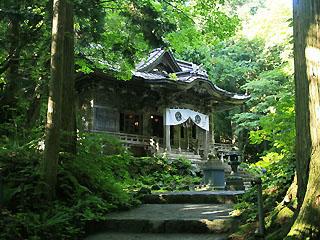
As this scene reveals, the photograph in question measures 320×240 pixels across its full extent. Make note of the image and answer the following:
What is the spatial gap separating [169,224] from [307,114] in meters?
2.86

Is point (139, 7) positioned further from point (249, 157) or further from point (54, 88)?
point (249, 157)

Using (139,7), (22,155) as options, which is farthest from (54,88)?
(139,7)

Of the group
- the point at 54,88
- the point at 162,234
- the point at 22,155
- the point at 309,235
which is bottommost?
the point at 162,234

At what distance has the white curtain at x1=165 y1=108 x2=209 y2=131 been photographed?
22.0 metres

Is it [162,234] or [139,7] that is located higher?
[139,7]

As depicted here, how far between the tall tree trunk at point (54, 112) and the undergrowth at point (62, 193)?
0.20m

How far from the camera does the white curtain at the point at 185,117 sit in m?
22.0

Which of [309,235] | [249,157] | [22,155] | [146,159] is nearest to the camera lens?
[309,235]

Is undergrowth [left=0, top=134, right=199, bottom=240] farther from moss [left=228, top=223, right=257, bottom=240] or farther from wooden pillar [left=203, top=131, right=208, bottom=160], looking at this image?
wooden pillar [left=203, top=131, right=208, bottom=160]

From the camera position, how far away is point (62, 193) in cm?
629

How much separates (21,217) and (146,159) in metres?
12.6

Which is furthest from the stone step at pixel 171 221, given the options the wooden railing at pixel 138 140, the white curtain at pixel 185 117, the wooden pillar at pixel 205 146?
the wooden pillar at pixel 205 146

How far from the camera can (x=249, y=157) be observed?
31.7 metres

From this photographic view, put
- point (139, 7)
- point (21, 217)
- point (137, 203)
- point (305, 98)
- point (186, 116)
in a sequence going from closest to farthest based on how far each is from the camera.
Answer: point (305, 98)
point (21, 217)
point (137, 203)
point (139, 7)
point (186, 116)
